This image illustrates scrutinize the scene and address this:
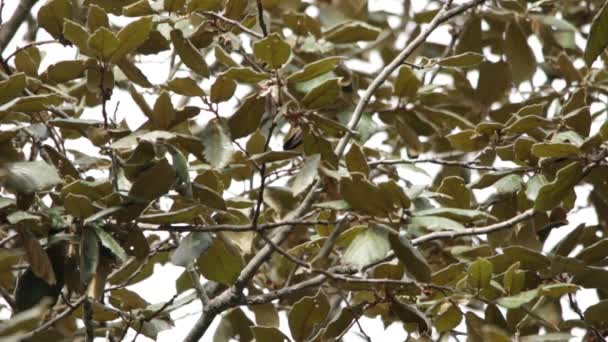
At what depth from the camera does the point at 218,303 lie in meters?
1.50

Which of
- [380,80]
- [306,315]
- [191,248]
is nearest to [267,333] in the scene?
[306,315]

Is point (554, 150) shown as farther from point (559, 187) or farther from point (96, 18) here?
point (96, 18)

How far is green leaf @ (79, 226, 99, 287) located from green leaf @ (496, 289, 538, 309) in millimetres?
490

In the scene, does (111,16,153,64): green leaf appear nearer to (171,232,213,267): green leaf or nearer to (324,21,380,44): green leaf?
(171,232,213,267): green leaf

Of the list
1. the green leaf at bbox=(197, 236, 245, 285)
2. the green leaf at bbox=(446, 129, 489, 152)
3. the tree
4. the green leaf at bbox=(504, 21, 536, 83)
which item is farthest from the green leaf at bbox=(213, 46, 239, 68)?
the green leaf at bbox=(504, 21, 536, 83)

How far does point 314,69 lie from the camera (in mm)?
1277

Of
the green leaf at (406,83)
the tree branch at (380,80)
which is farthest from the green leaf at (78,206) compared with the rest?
the green leaf at (406,83)

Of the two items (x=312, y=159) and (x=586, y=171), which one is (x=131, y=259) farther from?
(x=586, y=171)

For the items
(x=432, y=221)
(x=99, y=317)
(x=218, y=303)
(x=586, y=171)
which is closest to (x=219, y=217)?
(x=218, y=303)

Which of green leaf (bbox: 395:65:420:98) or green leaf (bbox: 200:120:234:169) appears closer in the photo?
green leaf (bbox: 200:120:234:169)

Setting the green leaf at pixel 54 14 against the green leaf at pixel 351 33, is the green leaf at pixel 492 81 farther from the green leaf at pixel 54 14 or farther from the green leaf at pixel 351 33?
the green leaf at pixel 54 14

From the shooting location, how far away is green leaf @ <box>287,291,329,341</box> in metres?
1.43

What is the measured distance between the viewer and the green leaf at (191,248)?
1322 mm

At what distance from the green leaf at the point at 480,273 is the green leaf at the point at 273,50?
342mm
